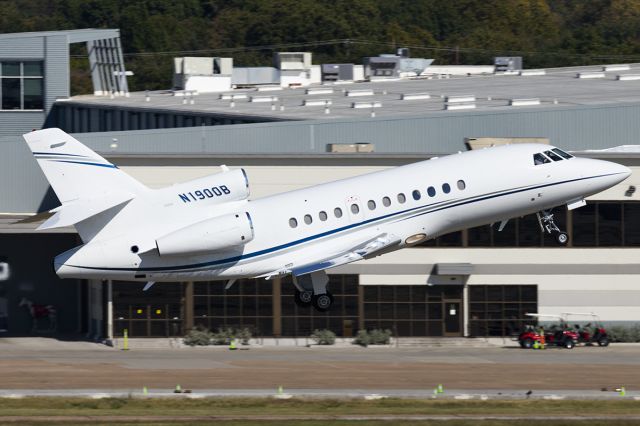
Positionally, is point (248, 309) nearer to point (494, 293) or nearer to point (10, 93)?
point (494, 293)

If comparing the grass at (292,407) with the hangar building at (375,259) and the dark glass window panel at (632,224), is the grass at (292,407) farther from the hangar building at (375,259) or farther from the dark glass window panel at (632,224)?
the dark glass window panel at (632,224)

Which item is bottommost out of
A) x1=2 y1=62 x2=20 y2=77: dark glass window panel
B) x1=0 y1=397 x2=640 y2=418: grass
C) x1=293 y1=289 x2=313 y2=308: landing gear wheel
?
x1=0 y1=397 x2=640 y2=418: grass

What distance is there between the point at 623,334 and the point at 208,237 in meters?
32.0

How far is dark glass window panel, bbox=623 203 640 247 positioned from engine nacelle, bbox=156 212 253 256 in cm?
3136

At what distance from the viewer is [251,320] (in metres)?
73.0

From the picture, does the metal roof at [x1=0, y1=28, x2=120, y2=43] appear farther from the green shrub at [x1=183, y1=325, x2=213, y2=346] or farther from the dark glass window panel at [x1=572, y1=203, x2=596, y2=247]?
the dark glass window panel at [x1=572, y1=203, x2=596, y2=247]

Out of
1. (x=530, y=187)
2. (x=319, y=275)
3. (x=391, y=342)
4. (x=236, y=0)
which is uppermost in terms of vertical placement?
(x=236, y=0)

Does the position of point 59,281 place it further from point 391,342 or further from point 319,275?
point 319,275

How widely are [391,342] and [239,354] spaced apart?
8.48 metres

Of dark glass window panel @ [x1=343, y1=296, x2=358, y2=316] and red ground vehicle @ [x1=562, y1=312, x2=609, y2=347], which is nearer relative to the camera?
red ground vehicle @ [x1=562, y1=312, x2=609, y2=347]

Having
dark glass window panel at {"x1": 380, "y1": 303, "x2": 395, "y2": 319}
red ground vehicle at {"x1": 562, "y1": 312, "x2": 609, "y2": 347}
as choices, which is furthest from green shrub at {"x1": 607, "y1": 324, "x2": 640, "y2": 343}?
dark glass window panel at {"x1": 380, "y1": 303, "x2": 395, "y2": 319}

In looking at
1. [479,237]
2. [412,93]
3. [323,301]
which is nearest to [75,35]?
[412,93]

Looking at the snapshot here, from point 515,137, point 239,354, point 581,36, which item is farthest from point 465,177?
point 581,36

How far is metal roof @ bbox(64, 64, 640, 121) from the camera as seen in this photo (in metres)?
84.9
